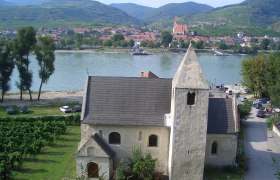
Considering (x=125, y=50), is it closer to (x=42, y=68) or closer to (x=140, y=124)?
(x=42, y=68)

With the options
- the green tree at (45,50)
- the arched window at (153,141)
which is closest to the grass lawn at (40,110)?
the green tree at (45,50)

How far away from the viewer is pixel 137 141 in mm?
31250

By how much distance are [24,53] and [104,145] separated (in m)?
35.1

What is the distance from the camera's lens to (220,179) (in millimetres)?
30594

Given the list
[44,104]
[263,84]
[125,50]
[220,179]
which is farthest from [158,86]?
[125,50]

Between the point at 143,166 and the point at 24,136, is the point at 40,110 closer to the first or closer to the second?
the point at 24,136

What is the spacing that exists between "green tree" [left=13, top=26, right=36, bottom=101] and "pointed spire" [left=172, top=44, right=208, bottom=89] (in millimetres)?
38464

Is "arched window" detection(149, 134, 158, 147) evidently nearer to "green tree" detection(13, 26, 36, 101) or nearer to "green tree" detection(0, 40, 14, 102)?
"green tree" detection(13, 26, 36, 101)

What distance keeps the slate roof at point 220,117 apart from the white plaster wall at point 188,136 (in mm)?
4185

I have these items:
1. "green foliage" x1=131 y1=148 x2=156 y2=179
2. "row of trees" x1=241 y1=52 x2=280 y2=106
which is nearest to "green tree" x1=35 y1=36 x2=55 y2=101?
"row of trees" x1=241 y1=52 x2=280 y2=106

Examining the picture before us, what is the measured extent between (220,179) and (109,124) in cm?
1009

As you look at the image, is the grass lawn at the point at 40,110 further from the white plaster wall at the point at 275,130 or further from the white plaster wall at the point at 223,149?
the white plaster wall at the point at 275,130

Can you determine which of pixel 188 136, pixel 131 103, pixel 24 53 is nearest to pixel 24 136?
pixel 131 103

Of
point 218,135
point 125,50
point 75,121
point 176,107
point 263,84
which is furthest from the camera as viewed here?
point 125,50
